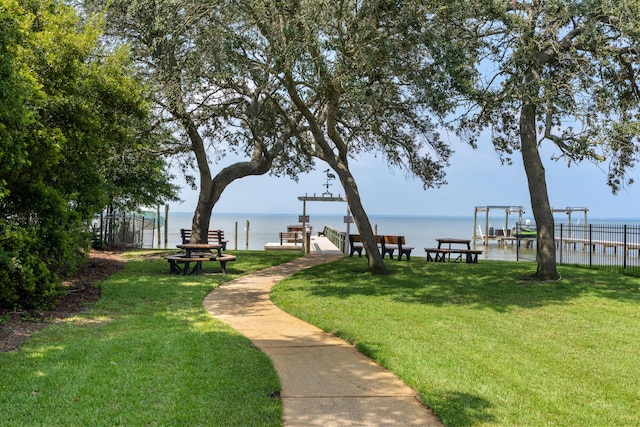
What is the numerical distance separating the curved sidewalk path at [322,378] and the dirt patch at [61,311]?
8.10ft

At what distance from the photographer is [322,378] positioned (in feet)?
17.6

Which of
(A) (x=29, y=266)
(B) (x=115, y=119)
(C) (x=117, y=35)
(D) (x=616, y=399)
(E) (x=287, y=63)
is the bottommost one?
(D) (x=616, y=399)

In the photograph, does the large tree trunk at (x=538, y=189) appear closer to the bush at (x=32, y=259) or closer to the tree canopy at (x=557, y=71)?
the tree canopy at (x=557, y=71)

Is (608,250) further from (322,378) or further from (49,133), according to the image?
(49,133)

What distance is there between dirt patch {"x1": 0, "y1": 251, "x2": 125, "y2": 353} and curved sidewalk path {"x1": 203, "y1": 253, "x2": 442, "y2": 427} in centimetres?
247

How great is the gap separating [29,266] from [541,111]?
12838 millimetres

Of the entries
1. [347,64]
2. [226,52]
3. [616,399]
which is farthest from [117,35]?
[616,399]

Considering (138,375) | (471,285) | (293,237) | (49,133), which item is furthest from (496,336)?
(293,237)

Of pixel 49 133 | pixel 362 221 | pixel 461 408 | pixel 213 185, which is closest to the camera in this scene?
pixel 461 408

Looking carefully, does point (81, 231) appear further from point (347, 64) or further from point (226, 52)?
point (347, 64)

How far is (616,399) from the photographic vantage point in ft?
16.1

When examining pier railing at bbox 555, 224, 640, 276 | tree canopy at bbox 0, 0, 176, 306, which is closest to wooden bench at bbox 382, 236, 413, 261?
pier railing at bbox 555, 224, 640, 276

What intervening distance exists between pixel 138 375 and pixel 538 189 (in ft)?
37.9

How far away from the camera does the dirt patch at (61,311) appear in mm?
6977
